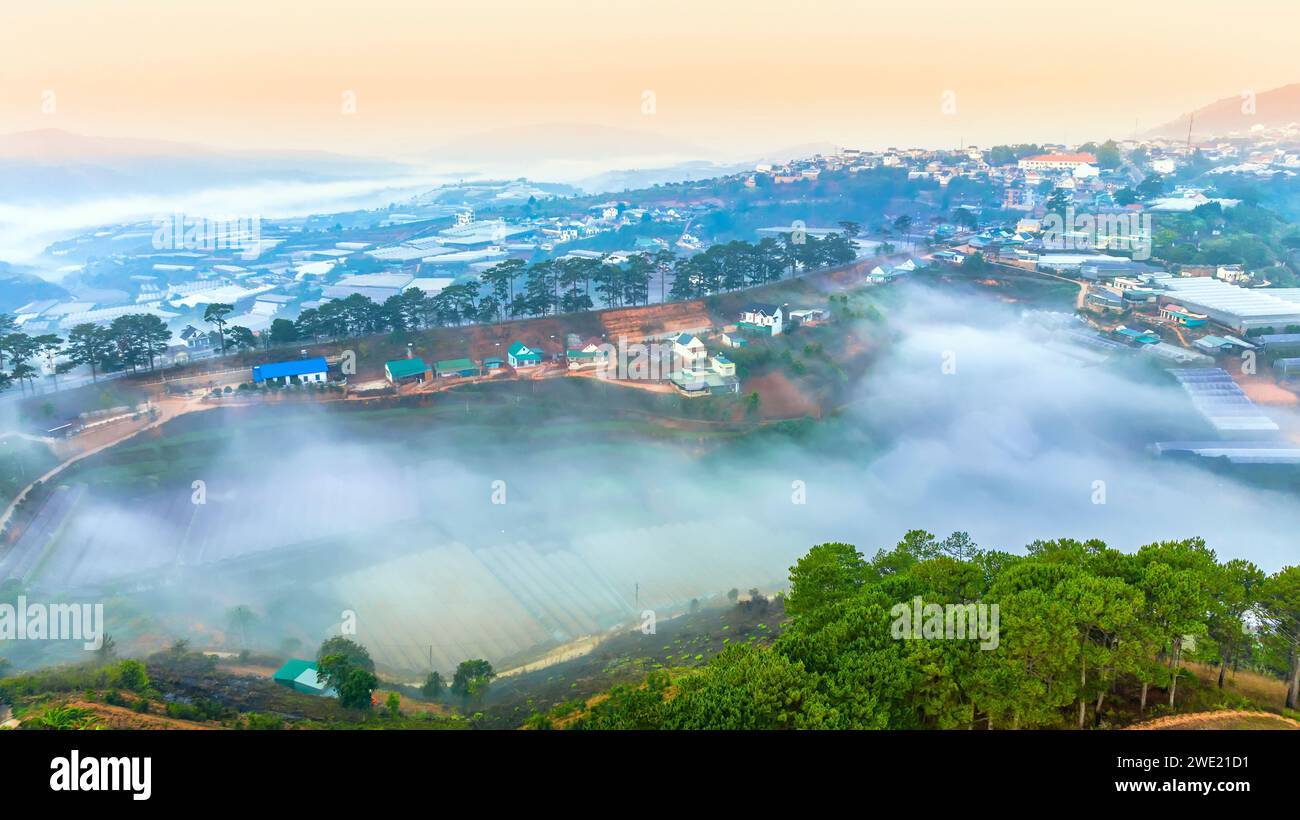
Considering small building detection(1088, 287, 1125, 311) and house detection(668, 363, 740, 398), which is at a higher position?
small building detection(1088, 287, 1125, 311)

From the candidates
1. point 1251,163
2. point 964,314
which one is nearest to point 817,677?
point 964,314

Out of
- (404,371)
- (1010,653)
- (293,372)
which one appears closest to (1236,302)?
(1010,653)

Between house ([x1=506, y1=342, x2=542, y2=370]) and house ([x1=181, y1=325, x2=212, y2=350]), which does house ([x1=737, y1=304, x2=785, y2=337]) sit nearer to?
house ([x1=506, y1=342, x2=542, y2=370])

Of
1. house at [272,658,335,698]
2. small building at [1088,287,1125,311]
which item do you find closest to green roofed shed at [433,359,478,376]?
house at [272,658,335,698]

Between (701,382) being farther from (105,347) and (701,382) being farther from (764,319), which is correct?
(105,347)

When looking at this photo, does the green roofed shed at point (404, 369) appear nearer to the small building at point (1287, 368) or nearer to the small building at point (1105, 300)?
the small building at point (1105, 300)

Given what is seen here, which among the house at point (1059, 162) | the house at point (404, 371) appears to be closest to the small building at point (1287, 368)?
the house at point (404, 371)
